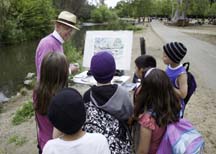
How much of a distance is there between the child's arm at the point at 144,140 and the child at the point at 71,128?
0.54 m

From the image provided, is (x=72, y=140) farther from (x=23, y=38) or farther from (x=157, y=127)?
(x=23, y=38)

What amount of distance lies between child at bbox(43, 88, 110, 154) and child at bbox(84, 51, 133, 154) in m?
0.39

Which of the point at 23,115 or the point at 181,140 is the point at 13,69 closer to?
the point at 23,115

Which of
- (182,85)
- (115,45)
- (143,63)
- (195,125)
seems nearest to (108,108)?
(143,63)

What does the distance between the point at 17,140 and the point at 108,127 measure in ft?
9.78

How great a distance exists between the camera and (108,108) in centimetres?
211

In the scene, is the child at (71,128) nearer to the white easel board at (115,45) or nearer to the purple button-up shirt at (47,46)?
the purple button-up shirt at (47,46)

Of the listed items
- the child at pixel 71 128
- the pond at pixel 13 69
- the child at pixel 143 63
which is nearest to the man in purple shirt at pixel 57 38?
the child at pixel 143 63

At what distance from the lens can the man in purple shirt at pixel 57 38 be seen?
312 cm

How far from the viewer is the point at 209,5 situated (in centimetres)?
4728

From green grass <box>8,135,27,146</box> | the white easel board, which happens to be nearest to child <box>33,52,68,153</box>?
the white easel board

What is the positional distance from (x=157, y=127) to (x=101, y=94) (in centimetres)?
48

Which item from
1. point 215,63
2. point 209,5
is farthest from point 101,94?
point 209,5

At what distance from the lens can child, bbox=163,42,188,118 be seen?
2.84m
